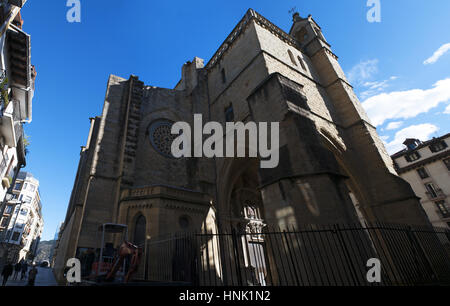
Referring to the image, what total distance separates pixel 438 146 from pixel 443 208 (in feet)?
24.1

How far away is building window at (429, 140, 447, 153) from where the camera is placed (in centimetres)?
2532

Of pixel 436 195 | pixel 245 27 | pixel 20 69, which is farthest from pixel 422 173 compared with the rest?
pixel 20 69

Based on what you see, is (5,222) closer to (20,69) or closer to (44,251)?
(20,69)

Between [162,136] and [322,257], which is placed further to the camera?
[162,136]

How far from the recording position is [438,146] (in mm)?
25781

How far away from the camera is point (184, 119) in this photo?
15.7m

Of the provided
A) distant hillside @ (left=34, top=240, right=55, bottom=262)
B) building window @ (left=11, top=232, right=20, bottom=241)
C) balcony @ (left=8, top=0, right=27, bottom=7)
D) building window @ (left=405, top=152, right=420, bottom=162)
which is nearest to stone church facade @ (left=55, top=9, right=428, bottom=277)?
balcony @ (left=8, top=0, right=27, bottom=7)

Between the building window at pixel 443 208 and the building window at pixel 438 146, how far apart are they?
244 inches

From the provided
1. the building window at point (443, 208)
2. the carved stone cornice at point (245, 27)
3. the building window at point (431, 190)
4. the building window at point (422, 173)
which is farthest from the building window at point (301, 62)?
the building window at point (443, 208)

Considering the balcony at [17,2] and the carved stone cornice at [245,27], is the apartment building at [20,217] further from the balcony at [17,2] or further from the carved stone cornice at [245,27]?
the carved stone cornice at [245,27]

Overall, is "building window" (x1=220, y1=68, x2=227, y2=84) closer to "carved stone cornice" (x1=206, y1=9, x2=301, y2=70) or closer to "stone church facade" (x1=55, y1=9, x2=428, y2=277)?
"stone church facade" (x1=55, y1=9, x2=428, y2=277)

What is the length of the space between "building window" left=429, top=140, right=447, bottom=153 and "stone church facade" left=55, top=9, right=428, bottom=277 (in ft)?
68.2

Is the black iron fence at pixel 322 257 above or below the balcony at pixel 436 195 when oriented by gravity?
below

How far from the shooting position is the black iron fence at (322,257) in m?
4.98
